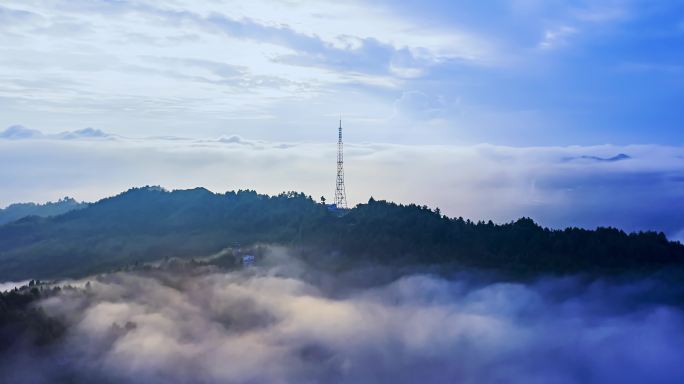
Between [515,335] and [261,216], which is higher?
[261,216]

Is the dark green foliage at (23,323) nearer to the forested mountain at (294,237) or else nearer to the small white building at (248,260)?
the small white building at (248,260)

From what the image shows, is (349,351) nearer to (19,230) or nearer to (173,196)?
(173,196)

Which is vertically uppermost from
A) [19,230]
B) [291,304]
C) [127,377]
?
[19,230]

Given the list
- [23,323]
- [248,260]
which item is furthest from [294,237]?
[23,323]

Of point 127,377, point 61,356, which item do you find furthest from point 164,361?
point 61,356

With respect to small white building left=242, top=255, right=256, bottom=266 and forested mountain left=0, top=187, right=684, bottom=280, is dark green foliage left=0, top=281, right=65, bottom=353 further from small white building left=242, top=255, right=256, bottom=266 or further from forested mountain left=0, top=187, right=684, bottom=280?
forested mountain left=0, top=187, right=684, bottom=280

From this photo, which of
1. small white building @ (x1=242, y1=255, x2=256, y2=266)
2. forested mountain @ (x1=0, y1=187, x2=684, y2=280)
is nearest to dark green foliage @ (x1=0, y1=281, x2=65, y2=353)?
small white building @ (x1=242, y1=255, x2=256, y2=266)

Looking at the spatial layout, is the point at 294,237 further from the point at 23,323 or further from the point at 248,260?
the point at 23,323

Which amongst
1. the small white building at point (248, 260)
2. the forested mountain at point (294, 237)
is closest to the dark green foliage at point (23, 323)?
the small white building at point (248, 260)

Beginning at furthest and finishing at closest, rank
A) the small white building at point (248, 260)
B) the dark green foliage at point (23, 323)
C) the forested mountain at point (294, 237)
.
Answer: the small white building at point (248, 260) < the forested mountain at point (294, 237) < the dark green foliage at point (23, 323)
